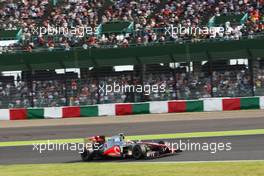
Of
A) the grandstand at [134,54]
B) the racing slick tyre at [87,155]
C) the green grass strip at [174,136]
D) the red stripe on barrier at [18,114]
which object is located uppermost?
the grandstand at [134,54]

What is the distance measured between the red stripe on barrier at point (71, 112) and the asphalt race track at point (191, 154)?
828 centimetres

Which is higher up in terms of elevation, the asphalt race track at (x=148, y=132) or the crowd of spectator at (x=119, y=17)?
the crowd of spectator at (x=119, y=17)

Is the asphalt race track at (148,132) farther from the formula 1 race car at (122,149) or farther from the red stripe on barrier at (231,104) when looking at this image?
the red stripe on barrier at (231,104)

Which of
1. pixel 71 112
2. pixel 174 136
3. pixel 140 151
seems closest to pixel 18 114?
pixel 71 112

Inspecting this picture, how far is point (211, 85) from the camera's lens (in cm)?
2450

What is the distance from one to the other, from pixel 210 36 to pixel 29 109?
28.7 feet

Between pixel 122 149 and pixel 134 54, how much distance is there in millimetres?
14150

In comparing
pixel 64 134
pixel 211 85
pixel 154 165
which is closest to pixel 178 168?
pixel 154 165

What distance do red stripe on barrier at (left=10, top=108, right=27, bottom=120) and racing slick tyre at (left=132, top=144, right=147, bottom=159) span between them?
1356 centimetres

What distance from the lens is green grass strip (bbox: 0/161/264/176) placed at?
9850 mm

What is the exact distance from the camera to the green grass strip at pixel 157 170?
9850 mm

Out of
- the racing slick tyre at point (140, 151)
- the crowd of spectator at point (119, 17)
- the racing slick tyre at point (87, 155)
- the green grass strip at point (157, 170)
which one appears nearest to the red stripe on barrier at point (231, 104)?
the crowd of spectator at point (119, 17)

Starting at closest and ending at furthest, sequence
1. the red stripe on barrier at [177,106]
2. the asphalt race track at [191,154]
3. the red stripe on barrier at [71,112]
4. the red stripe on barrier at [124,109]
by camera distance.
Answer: the asphalt race track at [191,154]
the red stripe on barrier at [177,106]
the red stripe on barrier at [124,109]
the red stripe on barrier at [71,112]

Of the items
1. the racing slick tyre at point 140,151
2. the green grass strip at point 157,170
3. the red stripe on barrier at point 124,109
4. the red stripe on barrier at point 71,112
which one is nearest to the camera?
the green grass strip at point 157,170
